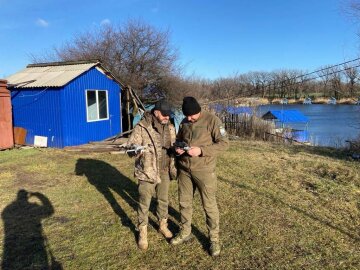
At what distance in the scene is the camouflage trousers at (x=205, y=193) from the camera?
385 centimetres

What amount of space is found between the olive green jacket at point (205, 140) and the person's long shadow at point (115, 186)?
39.5 inches

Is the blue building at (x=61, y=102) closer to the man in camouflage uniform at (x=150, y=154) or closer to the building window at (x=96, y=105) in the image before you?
the building window at (x=96, y=105)

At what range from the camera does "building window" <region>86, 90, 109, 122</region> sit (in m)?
13.4

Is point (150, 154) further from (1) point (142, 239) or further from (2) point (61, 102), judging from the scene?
(2) point (61, 102)

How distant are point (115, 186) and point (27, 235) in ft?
7.88

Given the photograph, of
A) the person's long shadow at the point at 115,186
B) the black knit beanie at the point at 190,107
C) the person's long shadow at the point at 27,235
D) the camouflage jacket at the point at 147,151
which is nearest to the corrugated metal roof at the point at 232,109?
the person's long shadow at the point at 115,186

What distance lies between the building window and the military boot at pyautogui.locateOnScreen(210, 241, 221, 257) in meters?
10.2

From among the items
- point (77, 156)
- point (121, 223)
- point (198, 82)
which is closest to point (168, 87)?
point (198, 82)

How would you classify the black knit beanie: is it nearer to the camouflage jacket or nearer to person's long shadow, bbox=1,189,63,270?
the camouflage jacket

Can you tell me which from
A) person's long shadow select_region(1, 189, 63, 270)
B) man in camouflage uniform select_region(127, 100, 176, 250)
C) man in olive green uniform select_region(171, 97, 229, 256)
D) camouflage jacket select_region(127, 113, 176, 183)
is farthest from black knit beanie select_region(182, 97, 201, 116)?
person's long shadow select_region(1, 189, 63, 270)

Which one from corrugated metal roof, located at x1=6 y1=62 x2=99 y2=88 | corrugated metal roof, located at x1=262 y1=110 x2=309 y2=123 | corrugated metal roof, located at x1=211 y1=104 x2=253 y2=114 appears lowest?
corrugated metal roof, located at x1=262 y1=110 x2=309 y2=123

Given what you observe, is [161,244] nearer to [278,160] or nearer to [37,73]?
[278,160]

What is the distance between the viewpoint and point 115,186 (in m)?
6.70

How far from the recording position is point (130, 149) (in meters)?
4.03
